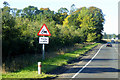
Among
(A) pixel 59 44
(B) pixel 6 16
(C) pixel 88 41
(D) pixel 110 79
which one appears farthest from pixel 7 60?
(C) pixel 88 41

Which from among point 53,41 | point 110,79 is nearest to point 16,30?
point 110,79

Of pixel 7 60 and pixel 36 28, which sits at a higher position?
pixel 36 28

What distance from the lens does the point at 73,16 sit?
219ft

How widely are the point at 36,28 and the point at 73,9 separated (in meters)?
56.5

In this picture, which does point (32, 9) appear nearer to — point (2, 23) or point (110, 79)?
point (2, 23)

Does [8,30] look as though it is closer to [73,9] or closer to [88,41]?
[88,41]

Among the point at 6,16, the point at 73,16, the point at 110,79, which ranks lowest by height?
the point at 110,79

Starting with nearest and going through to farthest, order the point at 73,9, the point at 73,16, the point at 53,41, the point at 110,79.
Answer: the point at 110,79 < the point at 53,41 < the point at 73,16 < the point at 73,9

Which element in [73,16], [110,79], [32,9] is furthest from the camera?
[73,16]

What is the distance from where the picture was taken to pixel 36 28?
22.1 m

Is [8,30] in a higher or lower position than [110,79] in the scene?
higher

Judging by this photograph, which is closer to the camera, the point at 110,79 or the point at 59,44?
the point at 110,79

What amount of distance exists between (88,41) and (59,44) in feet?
121

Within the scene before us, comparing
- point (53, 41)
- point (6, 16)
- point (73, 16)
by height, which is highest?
point (73, 16)
